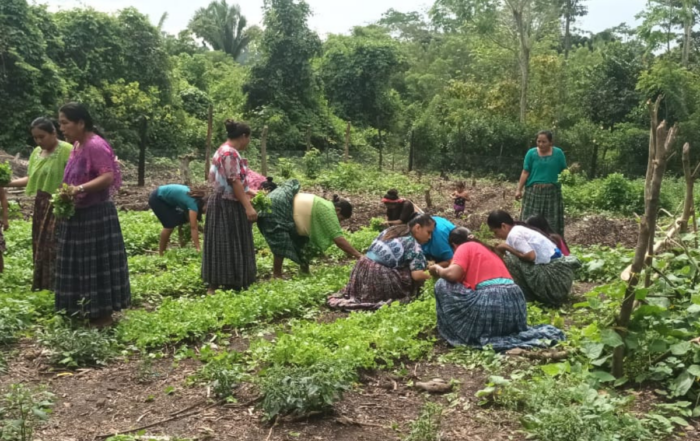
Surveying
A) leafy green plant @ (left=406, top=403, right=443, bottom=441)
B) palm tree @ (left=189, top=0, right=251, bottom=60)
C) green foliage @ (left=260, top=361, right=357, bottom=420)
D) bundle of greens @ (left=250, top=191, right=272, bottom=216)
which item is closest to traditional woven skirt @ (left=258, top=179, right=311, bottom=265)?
bundle of greens @ (left=250, top=191, right=272, bottom=216)

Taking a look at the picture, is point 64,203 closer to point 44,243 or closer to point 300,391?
point 44,243

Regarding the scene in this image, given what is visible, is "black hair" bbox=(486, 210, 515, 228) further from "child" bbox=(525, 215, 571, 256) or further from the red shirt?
the red shirt

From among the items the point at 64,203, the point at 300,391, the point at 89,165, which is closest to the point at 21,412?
the point at 300,391

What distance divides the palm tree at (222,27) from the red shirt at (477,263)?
38.7 meters

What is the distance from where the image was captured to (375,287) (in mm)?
6203

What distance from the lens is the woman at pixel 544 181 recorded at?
8016mm

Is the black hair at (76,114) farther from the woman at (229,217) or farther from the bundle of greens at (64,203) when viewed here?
the woman at (229,217)

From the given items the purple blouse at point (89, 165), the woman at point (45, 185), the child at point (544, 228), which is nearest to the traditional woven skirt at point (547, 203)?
the child at point (544, 228)

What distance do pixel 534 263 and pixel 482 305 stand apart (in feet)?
4.82

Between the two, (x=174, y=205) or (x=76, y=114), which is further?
(x=174, y=205)

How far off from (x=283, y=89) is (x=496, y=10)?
405 inches

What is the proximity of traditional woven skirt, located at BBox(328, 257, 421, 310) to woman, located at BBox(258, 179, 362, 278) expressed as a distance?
0.72 m

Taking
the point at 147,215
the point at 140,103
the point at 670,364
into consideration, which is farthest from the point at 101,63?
the point at 670,364

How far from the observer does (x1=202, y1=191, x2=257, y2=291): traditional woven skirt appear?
653 cm
